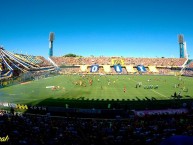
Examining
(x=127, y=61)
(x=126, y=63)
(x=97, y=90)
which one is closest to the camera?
(x=97, y=90)

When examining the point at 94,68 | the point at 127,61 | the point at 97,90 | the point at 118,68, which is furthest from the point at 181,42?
the point at 97,90

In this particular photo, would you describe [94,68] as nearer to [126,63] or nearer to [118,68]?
[118,68]

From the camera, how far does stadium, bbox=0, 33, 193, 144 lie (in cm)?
2889

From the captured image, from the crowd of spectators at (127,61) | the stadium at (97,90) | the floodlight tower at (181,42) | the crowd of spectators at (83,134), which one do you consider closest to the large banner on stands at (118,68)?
the stadium at (97,90)

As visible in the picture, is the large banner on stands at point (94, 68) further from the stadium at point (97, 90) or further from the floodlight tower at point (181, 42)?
the floodlight tower at point (181, 42)

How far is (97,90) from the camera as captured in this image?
163 feet

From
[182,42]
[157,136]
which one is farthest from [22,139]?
[182,42]

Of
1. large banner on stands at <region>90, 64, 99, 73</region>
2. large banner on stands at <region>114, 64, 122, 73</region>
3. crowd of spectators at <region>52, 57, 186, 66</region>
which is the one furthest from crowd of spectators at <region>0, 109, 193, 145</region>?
crowd of spectators at <region>52, 57, 186, 66</region>

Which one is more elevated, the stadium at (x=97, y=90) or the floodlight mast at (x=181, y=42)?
the floodlight mast at (x=181, y=42)

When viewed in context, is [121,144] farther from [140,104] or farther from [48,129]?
[140,104]

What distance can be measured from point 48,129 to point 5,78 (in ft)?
153

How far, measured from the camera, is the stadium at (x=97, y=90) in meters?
28.9

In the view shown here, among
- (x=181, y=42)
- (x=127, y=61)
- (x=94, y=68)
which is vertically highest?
(x=181, y=42)

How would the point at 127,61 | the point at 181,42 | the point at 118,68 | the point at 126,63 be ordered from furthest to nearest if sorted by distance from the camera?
the point at 181,42 < the point at 127,61 < the point at 126,63 < the point at 118,68
